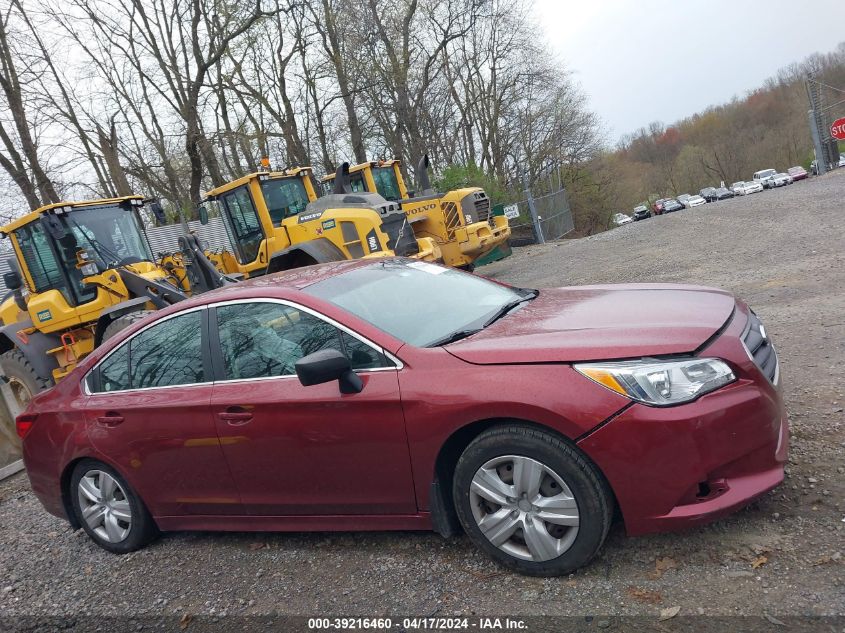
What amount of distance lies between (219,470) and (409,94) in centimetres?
2856

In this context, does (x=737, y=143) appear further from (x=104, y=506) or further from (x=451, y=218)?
(x=104, y=506)

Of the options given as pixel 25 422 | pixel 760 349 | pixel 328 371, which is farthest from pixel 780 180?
pixel 25 422

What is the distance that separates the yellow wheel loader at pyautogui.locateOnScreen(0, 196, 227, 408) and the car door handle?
17.3 feet

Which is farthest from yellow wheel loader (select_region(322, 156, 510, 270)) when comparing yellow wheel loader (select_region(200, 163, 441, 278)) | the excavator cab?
the excavator cab

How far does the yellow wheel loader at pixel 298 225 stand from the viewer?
11.7m

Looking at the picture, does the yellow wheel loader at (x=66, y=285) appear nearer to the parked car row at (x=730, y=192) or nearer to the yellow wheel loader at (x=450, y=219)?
the yellow wheel loader at (x=450, y=219)

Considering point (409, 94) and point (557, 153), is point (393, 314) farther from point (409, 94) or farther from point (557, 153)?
point (557, 153)

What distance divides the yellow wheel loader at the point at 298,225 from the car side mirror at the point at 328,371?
27.4ft

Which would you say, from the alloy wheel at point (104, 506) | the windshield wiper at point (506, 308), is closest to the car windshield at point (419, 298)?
the windshield wiper at point (506, 308)

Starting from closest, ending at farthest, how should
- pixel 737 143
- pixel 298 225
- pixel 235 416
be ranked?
pixel 235 416 → pixel 298 225 → pixel 737 143

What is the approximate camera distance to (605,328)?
3027 millimetres

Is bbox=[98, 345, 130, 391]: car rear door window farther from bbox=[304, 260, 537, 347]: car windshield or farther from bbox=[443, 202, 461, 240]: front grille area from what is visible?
bbox=[443, 202, 461, 240]: front grille area

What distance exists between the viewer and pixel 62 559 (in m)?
4.52

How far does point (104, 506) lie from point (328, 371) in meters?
2.33
